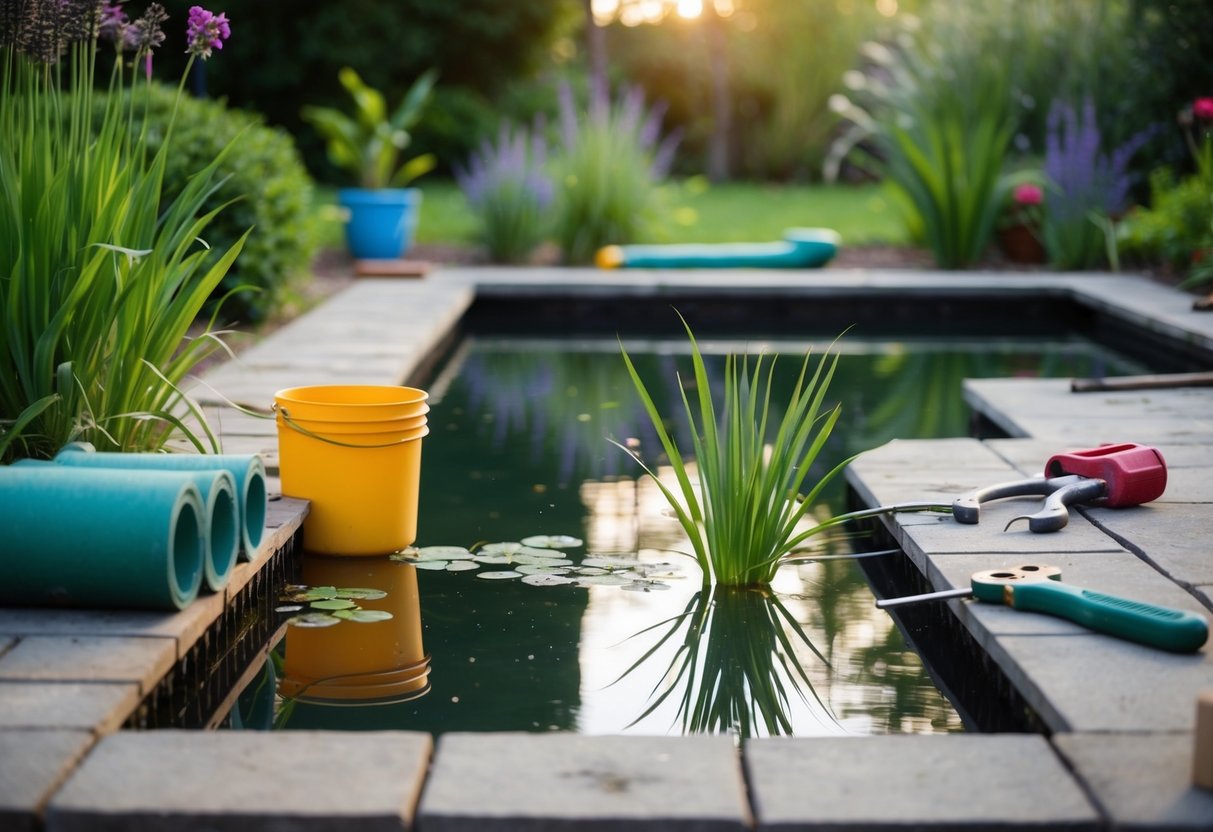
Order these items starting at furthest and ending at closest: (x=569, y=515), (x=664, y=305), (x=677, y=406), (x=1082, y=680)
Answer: (x=664, y=305), (x=677, y=406), (x=569, y=515), (x=1082, y=680)

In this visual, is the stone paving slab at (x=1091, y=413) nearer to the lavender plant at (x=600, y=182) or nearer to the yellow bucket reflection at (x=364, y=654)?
the yellow bucket reflection at (x=364, y=654)

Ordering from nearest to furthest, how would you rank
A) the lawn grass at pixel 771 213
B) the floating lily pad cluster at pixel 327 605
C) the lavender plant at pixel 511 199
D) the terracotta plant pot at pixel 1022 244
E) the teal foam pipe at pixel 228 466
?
the teal foam pipe at pixel 228 466
the floating lily pad cluster at pixel 327 605
the lavender plant at pixel 511 199
the terracotta plant pot at pixel 1022 244
the lawn grass at pixel 771 213

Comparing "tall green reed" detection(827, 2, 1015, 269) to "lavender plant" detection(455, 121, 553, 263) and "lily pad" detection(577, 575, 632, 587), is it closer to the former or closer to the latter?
"lavender plant" detection(455, 121, 553, 263)

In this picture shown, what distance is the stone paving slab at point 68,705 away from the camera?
7.58 ft

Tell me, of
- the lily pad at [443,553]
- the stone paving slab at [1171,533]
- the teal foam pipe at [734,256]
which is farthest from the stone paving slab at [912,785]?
the teal foam pipe at [734,256]

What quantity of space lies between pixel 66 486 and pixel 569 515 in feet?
5.76

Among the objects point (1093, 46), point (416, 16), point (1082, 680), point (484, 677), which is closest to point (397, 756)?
point (484, 677)

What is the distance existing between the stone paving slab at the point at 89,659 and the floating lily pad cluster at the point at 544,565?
1.11 metres

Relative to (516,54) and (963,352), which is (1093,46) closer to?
(963,352)

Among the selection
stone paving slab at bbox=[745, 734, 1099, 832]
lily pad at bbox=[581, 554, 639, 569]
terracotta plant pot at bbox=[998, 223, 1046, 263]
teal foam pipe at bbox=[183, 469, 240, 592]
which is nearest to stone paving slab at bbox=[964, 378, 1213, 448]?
lily pad at bbox=[581, 554, 639, 569]

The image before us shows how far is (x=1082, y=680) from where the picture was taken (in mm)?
2555

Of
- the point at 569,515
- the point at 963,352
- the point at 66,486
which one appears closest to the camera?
the point at 66,486

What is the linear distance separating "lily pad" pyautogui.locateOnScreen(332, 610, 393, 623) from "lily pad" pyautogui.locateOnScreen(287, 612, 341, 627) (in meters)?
0.02

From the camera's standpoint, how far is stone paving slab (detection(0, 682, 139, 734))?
231cm
